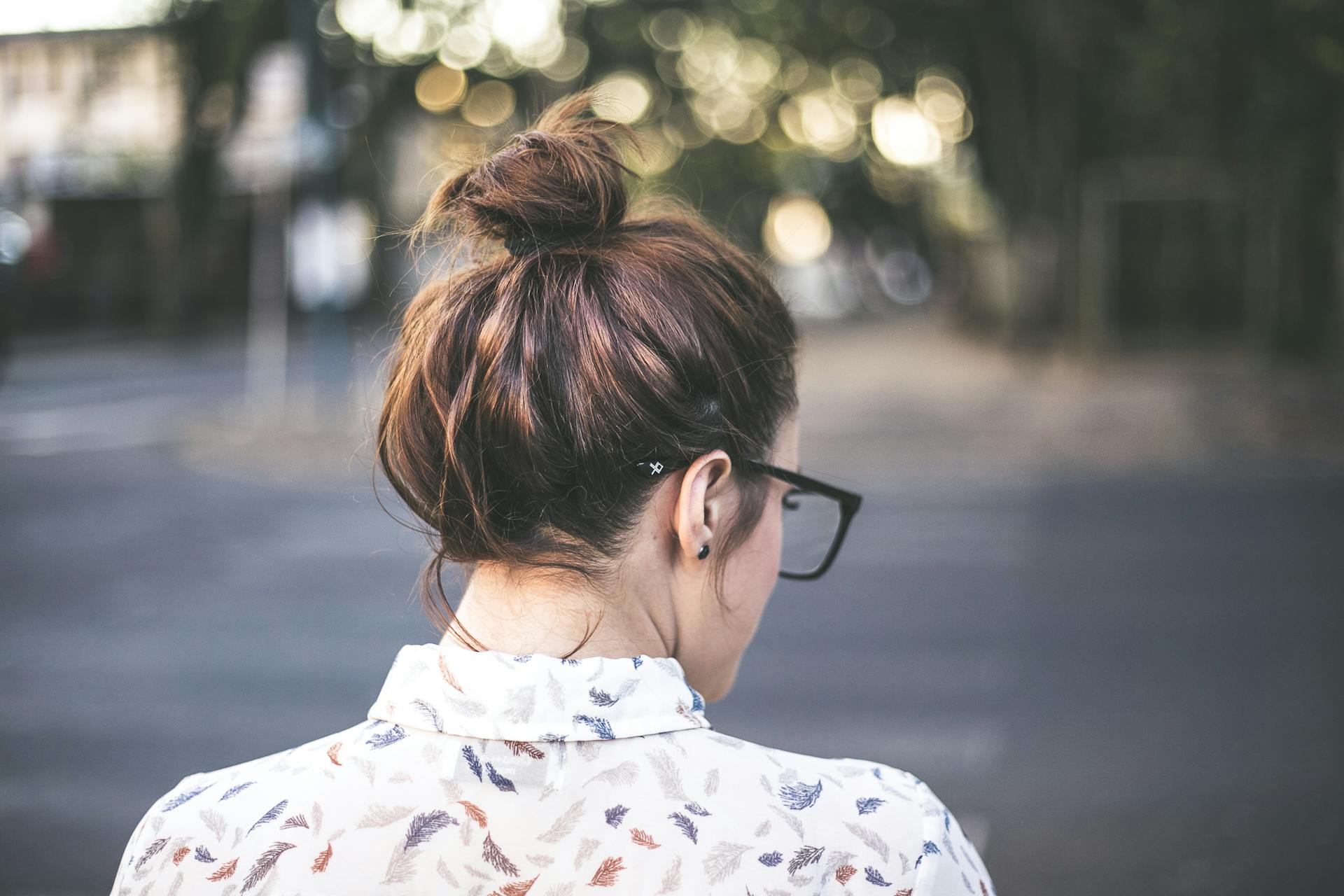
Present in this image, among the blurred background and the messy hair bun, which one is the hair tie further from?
the blurred background

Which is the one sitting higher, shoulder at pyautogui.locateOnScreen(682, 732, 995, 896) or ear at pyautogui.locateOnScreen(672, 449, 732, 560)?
ear at pyautogui.locateOnScreen(672, 449, 732, 560)

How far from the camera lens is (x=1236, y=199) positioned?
1705 cm

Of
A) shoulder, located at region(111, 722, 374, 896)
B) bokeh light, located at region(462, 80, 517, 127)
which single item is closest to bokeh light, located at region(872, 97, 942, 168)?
bokeh light, located at region(462, 80, 517, 127)

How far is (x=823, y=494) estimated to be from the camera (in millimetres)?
1474

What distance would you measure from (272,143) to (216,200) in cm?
928

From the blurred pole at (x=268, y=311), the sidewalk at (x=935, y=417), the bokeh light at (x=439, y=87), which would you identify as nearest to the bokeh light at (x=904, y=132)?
the sidewalk at (x=935, y=417)

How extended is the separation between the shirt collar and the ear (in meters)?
0.14

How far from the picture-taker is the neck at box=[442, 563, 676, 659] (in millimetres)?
1189

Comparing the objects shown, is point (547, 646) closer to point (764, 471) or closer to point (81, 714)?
point (764, 471)

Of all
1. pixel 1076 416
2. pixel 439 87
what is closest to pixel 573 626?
pixel 1076 416

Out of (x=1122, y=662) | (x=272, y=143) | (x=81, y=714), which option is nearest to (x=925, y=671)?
(x=1122, y=662)

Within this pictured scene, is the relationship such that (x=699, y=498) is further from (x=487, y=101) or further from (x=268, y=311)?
(x=268, y=311)

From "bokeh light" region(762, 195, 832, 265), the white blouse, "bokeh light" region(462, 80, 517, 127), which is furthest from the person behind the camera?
"bokeh light" region(762, 195, 832, 265)

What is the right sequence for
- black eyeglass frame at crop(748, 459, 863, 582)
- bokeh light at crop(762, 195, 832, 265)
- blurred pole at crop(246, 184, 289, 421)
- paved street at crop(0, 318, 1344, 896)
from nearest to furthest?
1. black eyeglass frame at crop(748, 459, 863, 582)
2. paved street at crop(0, 318, 1344, 896)
3. blurred pole at crop(246, 184, 289, 421)
4. bokeh light at crop(762, 195, 832, 265)
